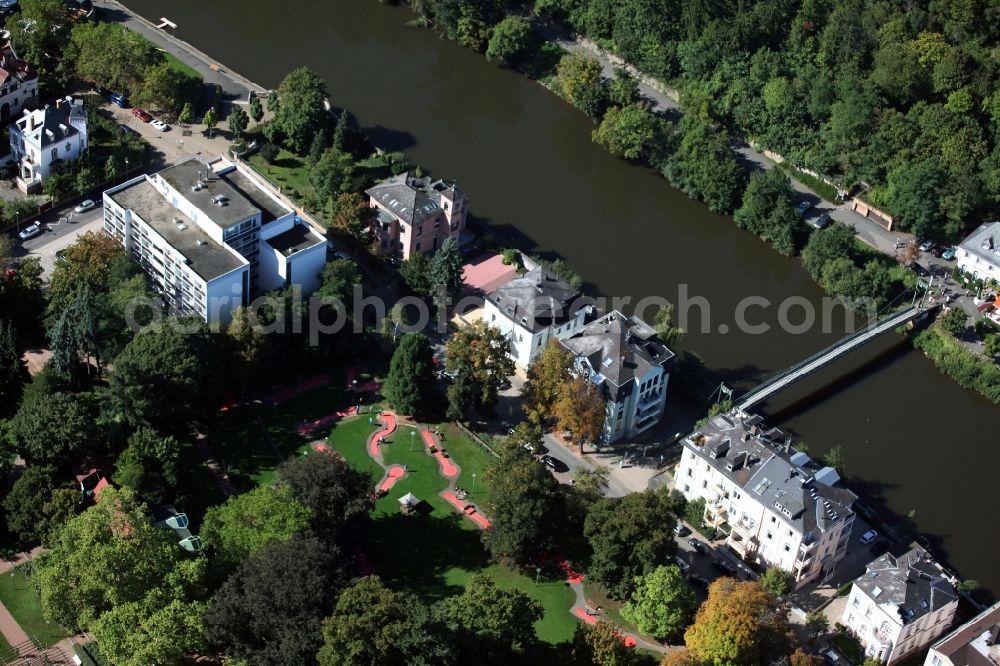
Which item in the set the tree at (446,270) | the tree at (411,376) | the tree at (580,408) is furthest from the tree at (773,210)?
Answer: the tree at (411,376)

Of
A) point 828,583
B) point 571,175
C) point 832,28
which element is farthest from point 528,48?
point 828,583

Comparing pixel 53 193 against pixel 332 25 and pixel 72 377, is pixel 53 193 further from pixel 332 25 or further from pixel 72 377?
pixel 332 25

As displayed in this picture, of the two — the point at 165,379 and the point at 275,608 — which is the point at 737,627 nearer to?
the point at 275,608

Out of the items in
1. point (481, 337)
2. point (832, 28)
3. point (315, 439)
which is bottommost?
point (315, 439)

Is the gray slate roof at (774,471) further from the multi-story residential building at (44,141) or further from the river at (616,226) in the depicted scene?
the multi-story residential building at (44,141)

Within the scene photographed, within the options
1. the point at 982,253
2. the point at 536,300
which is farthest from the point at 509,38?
the point at 982,253

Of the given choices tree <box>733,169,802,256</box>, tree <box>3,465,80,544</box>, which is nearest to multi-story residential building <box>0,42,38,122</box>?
tree <box>3,465,80,544</box>
